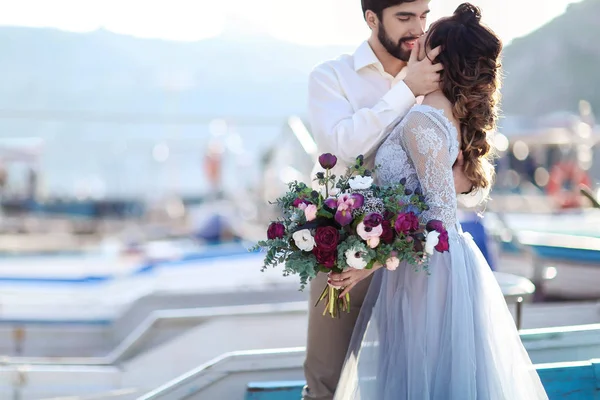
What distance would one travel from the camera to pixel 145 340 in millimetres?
6570

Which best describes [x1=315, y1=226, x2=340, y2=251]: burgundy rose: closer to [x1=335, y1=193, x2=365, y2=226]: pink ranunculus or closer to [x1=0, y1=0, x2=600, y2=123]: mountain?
[x1=335, y1=193, x2=365, y2=226]: pink ranunculus

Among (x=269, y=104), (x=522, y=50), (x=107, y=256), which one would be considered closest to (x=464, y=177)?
(x=107, y=256)

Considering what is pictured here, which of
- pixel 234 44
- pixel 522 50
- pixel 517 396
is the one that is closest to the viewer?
pixel 517 396

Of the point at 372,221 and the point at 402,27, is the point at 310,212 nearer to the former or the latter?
the point at 372,221

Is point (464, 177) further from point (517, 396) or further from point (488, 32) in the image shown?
point (517, 396)

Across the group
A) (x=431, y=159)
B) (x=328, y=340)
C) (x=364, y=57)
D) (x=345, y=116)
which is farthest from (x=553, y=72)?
(x=431, y=159)

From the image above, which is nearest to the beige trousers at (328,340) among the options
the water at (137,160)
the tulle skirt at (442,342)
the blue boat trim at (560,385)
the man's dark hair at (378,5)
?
the tulle skirt at (442,342)

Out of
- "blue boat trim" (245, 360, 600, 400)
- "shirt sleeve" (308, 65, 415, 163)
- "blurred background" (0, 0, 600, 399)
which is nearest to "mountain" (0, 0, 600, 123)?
"blurred background" (0, 0, 600, 399)

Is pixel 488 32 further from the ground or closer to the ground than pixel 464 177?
further from the ground

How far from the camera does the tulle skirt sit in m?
2.58

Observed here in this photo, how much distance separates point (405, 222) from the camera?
238 centimetres

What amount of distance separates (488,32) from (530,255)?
18.7ft

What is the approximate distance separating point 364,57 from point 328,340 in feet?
3.31

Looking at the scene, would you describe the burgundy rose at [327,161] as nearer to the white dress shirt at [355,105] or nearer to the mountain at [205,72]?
the white dress shirt at [355,105]
